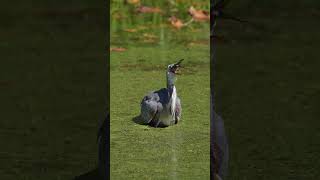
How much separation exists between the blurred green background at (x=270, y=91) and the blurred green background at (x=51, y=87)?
0.59 meters

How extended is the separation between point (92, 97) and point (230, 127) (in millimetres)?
851

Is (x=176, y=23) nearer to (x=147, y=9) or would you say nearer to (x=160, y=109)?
(x=147, y=9)

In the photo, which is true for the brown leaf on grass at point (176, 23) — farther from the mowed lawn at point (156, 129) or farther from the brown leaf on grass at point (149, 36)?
the mowed lawn at point (156, 129)

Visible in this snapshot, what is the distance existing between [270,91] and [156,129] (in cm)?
112

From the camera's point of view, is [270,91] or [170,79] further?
[270,91]

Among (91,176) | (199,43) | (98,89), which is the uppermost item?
(199,43)

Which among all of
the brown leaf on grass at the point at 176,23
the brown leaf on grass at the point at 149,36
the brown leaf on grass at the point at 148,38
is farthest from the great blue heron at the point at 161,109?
the brown leaf on grass at the point at 176,23

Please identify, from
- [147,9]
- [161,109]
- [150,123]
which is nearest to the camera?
[161,109]

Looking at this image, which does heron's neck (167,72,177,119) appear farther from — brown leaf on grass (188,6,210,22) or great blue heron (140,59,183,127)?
brown leaf on grass (188,6,210,22)

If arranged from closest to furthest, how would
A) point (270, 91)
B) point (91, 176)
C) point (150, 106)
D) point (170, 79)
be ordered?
point (170, 79)
point (91, 176)
point (150, 106)
point (270, 91)

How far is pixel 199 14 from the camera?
7312mm

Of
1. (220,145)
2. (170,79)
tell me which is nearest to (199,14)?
(170,79)

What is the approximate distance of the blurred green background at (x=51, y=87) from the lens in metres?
3.90

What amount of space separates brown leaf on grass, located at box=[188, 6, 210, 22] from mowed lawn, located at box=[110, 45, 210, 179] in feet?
4.30
